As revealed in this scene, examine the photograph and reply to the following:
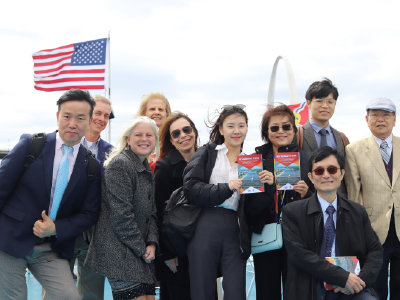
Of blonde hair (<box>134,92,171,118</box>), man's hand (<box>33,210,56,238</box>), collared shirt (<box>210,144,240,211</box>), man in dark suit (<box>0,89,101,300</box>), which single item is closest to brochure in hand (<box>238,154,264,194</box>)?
collared shirt (<box>210,144,240,211</box>)

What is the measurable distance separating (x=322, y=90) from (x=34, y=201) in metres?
3.62

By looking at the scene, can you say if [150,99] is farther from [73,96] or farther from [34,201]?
[34,201]

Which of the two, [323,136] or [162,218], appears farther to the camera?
[323,136]

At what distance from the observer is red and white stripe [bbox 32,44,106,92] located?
38.2ft

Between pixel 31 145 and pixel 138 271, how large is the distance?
A: 1.53 m

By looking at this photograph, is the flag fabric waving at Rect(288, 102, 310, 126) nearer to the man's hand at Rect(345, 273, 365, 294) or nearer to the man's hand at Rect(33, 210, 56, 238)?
the man's hand at Rect(345, 273, 365, 294)

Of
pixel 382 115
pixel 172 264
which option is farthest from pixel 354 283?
pixel 382 115

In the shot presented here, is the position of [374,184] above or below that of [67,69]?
below

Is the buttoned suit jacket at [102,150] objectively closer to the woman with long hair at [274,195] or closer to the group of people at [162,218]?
the group of people at [162,218]

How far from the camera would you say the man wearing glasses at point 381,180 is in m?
4.30

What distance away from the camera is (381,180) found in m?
4.34

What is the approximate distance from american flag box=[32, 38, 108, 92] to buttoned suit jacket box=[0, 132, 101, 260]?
8786mm

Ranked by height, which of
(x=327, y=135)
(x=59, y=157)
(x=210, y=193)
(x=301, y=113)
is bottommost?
(x=210, y=193)

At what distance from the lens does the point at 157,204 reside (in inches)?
163
